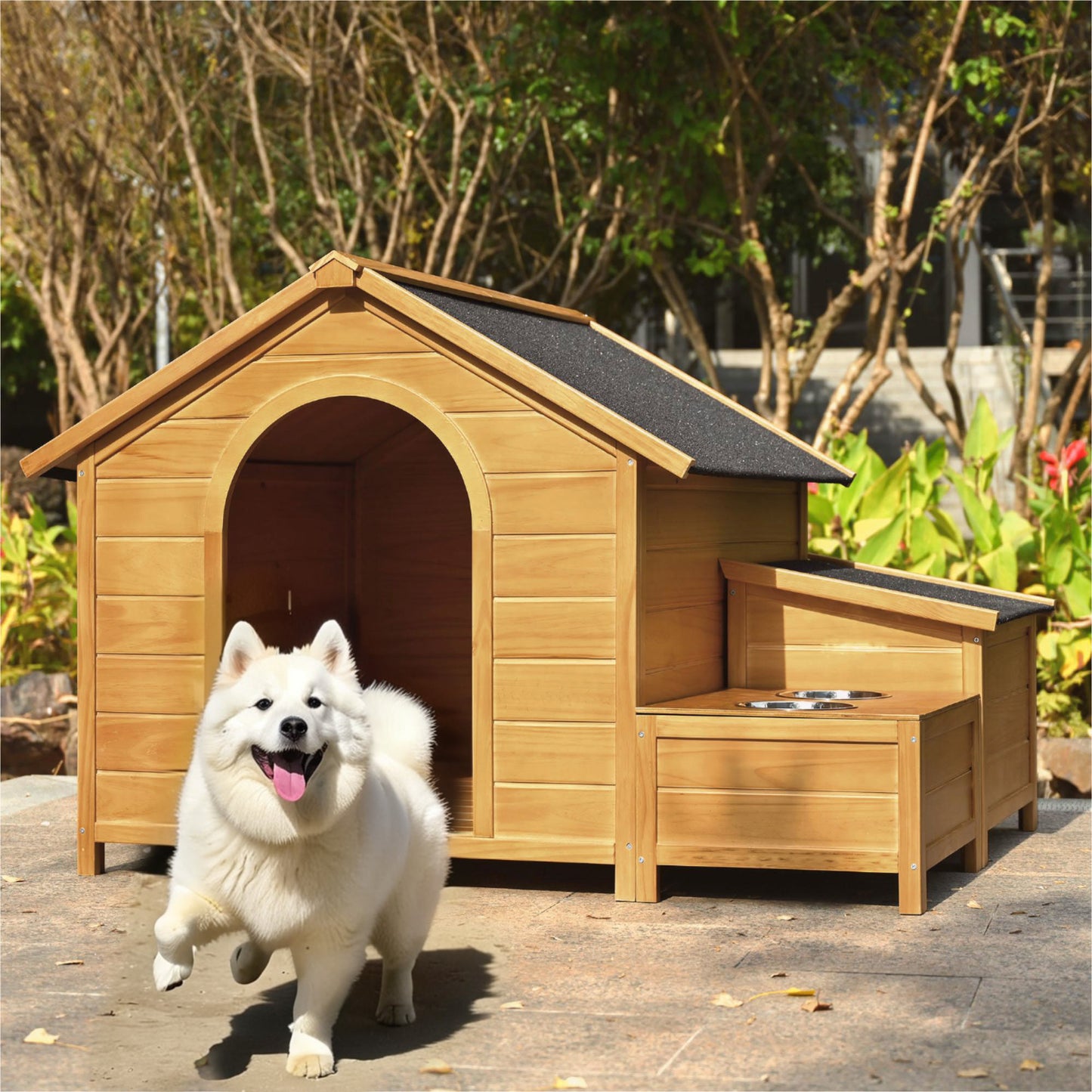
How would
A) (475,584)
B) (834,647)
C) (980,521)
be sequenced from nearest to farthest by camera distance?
(475,584) < (834,647) < (980,521)

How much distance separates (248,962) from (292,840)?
0.48 m

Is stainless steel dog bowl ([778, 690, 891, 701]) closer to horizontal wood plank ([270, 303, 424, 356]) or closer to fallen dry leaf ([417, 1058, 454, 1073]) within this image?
horizontal wood plank ([270, 303, 424, 356])

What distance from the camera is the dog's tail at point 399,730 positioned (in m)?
4.94

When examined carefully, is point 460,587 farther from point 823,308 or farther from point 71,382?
point 823,308

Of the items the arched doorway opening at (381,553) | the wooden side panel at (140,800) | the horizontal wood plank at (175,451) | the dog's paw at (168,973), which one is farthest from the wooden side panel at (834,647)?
the dog's paw at (168,973)

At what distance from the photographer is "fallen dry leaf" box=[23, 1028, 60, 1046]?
453cm

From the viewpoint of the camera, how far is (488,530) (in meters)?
6.29

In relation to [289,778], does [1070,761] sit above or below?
below

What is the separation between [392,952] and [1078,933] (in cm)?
236

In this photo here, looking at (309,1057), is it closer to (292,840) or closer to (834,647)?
(292,840)

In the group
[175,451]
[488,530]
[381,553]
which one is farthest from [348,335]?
[381,553]

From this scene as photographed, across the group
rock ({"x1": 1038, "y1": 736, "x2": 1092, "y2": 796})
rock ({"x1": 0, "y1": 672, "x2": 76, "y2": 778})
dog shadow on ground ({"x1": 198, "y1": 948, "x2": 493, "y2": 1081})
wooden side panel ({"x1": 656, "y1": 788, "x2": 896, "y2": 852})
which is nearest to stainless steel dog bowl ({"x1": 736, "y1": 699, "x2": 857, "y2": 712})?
wooden side panel ({"x1": 656, "y1": 788, "x2": 896, "y2": 852})

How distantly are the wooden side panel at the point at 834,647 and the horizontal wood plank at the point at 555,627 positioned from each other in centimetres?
96

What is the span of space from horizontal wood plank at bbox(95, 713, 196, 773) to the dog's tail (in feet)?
6.05
